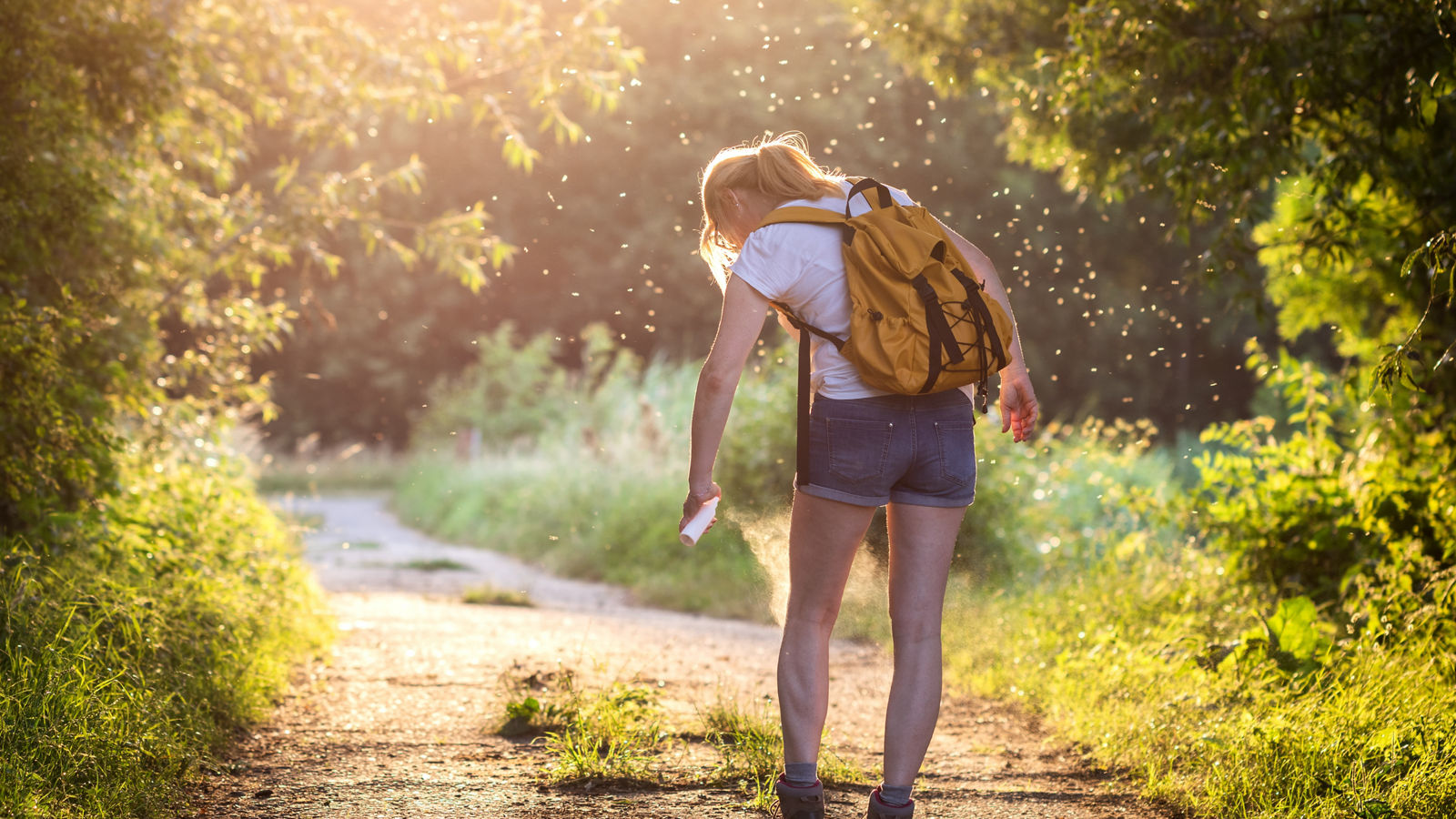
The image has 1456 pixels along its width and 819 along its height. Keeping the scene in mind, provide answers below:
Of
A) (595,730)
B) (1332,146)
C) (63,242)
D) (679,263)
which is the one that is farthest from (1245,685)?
(679,263)

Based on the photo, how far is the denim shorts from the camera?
A: 9.04 ft

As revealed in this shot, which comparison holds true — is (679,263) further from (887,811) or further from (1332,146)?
(887,811)

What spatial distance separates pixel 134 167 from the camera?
6.26 meters

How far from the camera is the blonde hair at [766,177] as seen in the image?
2.90 m

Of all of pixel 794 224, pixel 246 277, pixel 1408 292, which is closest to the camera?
pixel 794 224

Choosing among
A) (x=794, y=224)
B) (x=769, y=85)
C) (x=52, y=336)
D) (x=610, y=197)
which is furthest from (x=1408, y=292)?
(x=610, y=197)

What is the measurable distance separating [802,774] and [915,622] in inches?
18.2

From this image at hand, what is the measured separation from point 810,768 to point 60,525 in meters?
3.28

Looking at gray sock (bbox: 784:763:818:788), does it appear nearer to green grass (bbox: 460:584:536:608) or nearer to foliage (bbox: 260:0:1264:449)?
green grass (bbox: 460:584:536:608)

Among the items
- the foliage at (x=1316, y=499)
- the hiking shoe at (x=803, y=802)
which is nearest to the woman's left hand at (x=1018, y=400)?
the hiking shoe at (x=803, y=802)

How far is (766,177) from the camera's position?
291 centimetres

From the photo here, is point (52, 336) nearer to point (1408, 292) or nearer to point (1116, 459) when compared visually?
point (1408, 292)

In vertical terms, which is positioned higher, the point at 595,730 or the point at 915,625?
the point at 915,625

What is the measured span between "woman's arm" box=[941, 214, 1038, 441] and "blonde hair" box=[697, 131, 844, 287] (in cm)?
37
